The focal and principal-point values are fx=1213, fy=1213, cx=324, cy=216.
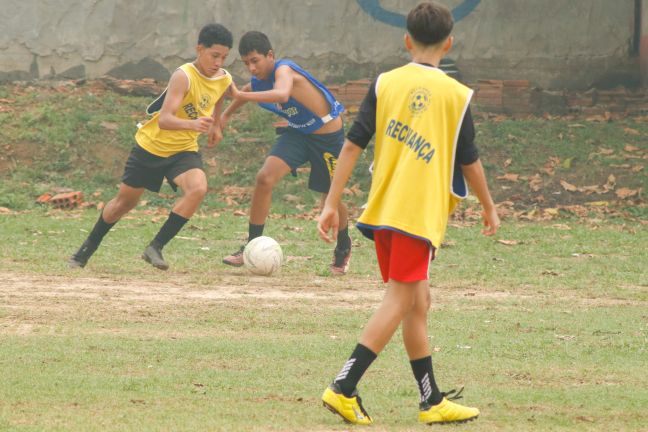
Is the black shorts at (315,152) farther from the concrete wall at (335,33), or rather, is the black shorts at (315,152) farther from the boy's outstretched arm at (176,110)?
the concrete wall at (335,33)

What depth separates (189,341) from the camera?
22.3 feet

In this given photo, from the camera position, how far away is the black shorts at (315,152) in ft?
33.7

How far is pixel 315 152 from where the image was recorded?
10.3 meters

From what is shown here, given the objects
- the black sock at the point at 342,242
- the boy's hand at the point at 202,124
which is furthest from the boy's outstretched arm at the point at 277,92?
the black sock at the point at 342,242

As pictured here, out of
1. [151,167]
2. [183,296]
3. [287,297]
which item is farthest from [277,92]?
[183,296]

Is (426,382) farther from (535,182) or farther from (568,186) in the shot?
(535,182)

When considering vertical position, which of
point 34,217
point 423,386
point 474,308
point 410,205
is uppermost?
point 410,205

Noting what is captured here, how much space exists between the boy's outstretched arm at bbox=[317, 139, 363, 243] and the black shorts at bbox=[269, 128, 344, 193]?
5022mm

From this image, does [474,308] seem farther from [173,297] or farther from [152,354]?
[152,354]

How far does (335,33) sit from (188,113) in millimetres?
8168

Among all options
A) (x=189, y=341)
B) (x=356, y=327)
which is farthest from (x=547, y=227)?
(x=189, y=341)

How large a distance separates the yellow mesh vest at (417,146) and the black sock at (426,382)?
21.0 inches

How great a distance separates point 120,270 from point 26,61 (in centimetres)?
875

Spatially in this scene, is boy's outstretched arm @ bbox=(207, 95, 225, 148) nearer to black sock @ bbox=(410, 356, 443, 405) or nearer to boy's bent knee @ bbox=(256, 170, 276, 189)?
boy's bent knee @ bbox=(256, 170, 276, 189)
